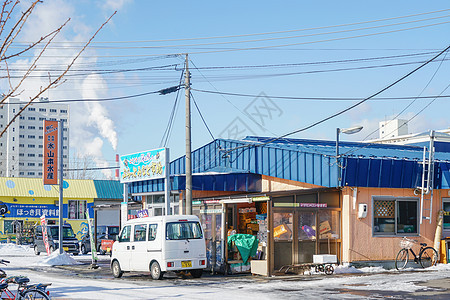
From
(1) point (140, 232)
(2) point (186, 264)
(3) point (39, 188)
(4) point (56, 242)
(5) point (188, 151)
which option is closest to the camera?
(2) point (186, 264)

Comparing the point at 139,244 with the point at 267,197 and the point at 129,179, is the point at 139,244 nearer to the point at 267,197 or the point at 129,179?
the point at 267,197

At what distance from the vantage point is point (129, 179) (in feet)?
91.7

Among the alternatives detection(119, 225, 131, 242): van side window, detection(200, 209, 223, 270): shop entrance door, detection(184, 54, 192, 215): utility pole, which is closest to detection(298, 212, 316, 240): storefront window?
detection(200, 209, 223, 270): shop entrance door

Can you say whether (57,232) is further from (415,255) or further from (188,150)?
(415,255)

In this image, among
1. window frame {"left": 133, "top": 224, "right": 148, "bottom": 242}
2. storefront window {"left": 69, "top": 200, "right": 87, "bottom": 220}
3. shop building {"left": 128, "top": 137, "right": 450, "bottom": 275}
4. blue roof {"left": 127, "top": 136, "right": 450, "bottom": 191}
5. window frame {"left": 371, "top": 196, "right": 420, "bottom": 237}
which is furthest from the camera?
storefront window {"left": 69, "top": 200, "right": 87, "bottom": 220}

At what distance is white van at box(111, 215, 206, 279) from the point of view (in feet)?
62.1

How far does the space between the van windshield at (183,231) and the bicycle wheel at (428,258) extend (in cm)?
852

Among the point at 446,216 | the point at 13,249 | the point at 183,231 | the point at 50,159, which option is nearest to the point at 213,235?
the point at 183,231

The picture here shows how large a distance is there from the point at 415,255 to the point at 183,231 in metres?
8.82

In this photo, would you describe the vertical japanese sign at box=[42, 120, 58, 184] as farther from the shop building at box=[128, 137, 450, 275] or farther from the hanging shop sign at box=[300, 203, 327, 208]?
the hanging shop sign at box=[300, 203, 327, 208]

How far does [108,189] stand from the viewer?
2152 inches

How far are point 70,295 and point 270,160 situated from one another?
11.7 metres

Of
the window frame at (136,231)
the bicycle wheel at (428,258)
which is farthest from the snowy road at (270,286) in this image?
the window frame at (136,231)

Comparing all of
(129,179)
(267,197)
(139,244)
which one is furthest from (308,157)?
(129,179)
